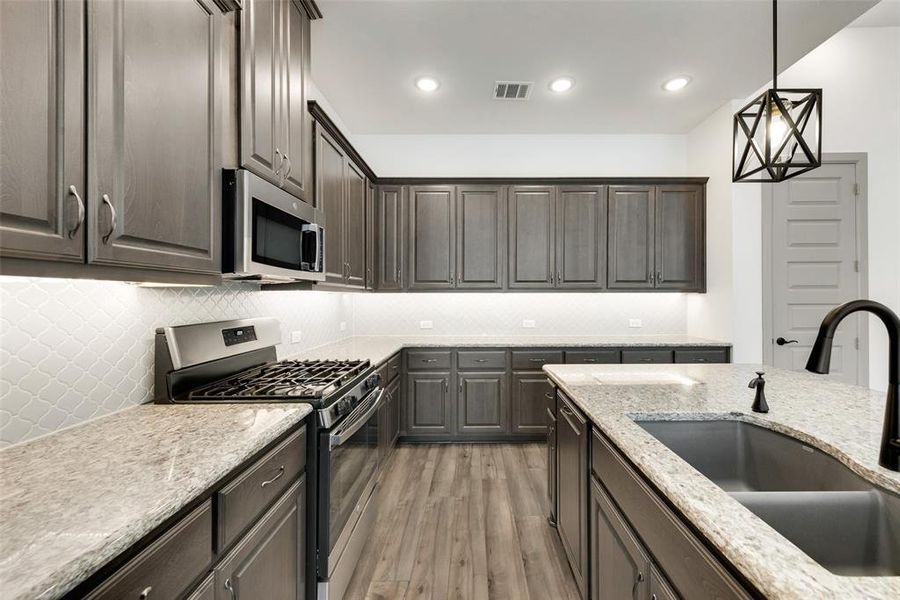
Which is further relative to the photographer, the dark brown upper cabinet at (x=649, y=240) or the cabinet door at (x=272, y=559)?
the dark brown upper cabinet at (x=649, y=240)

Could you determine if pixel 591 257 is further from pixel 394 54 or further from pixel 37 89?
pixel 37 89

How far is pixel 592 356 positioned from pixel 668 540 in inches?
113

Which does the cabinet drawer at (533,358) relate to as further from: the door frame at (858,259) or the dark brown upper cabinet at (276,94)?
the dark brown upper cabinet at (276,94)

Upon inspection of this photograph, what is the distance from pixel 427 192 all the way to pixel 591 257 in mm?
1727

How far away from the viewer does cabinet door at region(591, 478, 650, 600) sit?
1.07 m

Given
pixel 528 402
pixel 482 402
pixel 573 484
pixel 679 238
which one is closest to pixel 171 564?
pixel 573 484

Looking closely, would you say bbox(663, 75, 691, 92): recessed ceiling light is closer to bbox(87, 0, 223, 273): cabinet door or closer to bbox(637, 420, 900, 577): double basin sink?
bbox(637, 420, 900, 577): double basin sink

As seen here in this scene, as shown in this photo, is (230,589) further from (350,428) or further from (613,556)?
(613,556)

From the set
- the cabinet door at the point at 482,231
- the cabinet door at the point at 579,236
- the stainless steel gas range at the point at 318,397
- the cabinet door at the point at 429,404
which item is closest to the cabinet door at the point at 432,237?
the cabinet door at the point at 482,231

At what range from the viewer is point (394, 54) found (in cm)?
270

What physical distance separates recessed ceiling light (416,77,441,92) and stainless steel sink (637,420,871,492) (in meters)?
2.80

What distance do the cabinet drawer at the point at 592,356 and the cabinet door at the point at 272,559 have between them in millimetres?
2719

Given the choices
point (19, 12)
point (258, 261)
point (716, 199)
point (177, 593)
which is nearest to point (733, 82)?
point (716, 199)

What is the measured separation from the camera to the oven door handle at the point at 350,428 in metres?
1.58
